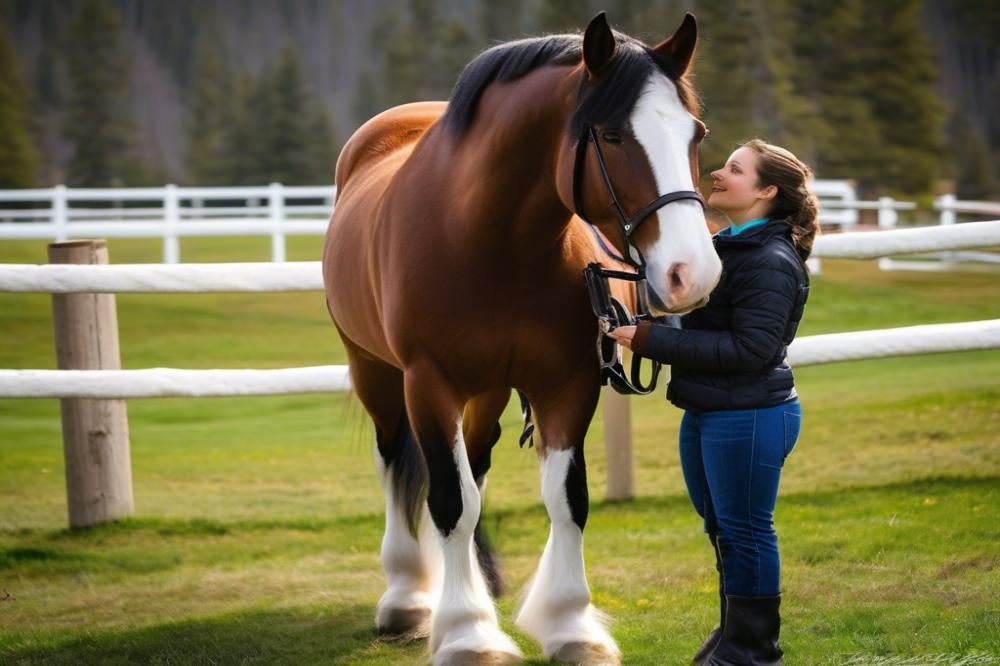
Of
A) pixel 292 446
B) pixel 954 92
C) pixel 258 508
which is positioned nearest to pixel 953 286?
pixel 292 446

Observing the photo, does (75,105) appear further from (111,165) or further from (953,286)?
Answer: (953,286)

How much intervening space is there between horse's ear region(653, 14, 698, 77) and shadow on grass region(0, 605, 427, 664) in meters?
1.91

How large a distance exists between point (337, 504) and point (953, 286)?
12.6 metres

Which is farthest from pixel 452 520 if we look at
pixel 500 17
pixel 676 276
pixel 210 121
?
pixel 500 17

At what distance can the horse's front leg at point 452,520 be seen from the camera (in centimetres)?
310

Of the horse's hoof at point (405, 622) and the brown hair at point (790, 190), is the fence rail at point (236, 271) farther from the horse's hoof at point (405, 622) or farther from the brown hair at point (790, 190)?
the brown hair at point (790, 190)

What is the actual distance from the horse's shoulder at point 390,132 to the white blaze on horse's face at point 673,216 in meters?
2.04

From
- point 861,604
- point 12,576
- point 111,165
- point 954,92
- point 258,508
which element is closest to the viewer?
point 861,604

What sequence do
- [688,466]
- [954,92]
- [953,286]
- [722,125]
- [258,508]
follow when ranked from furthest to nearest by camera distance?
[954,92] < [722,125] < [953,286] < [258,508] < [688,466]

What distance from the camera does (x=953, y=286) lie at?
1576 centimetres

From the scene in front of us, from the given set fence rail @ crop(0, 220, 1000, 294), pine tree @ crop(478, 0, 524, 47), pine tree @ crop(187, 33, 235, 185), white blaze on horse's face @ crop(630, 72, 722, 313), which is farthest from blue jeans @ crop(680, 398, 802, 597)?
pine tree @ crop(478, 0, 524, 47)

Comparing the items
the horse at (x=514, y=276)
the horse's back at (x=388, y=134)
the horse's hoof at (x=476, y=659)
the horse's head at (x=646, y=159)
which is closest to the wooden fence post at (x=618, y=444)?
the horse's back at (x=388, y=134)

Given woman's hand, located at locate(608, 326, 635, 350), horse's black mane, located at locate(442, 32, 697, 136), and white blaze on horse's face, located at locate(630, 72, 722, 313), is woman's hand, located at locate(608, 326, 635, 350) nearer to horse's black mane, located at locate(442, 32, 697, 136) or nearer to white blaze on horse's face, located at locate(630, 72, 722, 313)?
white blaze on horse's face, located at locate(630, 72, 722, 313)

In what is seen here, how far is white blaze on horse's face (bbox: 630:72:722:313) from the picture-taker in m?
2.42
